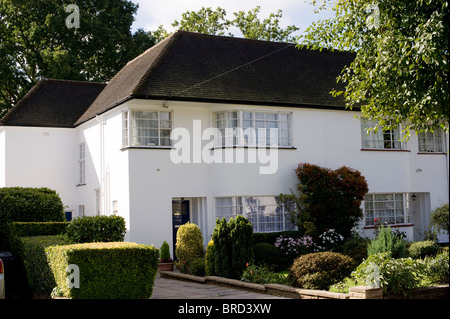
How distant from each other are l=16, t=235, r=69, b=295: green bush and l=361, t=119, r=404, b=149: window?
13657 millimetres

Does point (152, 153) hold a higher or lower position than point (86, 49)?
lower

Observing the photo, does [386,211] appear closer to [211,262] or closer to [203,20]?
[211,262]

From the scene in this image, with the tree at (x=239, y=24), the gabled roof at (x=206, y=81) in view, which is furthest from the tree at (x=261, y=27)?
→ the gabled roof at (x=206, y=81)

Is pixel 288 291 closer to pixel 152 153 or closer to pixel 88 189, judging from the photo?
pixel 152 153

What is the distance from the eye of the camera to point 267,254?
63.6 feet

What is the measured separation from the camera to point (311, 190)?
21.6 meters

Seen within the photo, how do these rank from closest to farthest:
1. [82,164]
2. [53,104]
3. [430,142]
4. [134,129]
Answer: [134,129] → [430,142] → [82,164] → [53,104]

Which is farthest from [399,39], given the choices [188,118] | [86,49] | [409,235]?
[86,49]

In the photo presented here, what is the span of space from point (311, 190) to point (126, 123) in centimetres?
733

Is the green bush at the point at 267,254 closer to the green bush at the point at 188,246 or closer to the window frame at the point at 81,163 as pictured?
the green bush at the point at 188,246

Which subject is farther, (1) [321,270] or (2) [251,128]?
(2) [251,128]

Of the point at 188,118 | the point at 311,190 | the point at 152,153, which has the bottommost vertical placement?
the point at 311,190

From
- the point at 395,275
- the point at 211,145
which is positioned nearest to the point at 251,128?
the point at 211,145

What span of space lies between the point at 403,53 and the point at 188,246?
941cm
